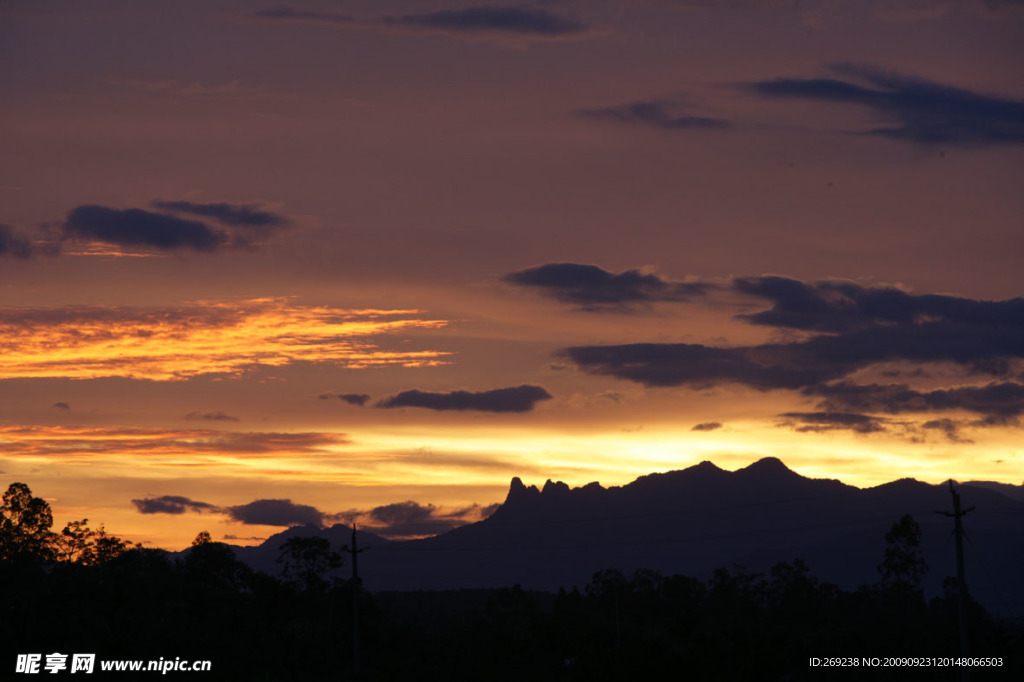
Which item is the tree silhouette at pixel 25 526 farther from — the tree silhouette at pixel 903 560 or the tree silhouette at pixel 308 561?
the tree silhouette at pixel 903 560

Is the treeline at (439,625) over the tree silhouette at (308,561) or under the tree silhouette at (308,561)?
under

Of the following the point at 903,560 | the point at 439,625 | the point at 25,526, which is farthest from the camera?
the point at 903,560

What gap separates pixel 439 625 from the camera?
158m

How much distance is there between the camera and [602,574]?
563ft

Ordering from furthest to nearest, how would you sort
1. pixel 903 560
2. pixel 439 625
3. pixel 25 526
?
1. pixel 903 560
2. pixel 439 625
3. pixel 25 526

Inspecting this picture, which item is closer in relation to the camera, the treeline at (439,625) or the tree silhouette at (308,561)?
the treeline at (439,625)

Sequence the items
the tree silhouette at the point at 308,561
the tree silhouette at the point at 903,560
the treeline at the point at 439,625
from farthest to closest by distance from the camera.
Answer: the tree silhouette at the point at 903,560, the tree silhouette at the point at 308,561, the treeline at the point at 439,625

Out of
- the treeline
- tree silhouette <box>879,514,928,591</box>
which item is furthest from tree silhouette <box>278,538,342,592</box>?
tree silhouette <box>879,514,928,591</box>

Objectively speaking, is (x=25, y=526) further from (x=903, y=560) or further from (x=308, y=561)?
(x=903, y=560)

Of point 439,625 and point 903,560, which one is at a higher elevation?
point 903,560

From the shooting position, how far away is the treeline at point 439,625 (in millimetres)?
96062

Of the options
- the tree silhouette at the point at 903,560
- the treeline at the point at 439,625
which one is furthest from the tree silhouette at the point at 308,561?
the tree silhouette at the point at 903,560

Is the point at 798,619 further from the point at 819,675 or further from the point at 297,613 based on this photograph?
the point at 297,613

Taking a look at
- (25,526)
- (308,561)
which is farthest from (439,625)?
(25,526)
